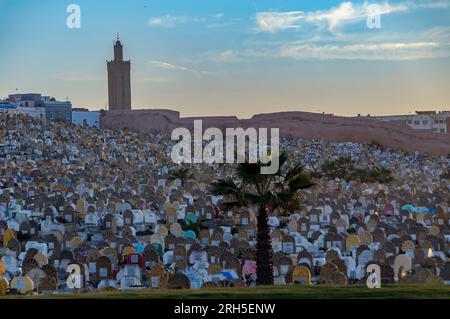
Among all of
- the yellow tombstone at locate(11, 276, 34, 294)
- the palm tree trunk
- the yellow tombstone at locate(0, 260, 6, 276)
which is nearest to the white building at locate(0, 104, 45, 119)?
the yellow tombstone at locate(0, 260, 6, 276)

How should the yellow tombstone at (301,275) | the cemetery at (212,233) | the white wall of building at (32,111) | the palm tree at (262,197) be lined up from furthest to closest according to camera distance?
the white wall of building at (32,111)
the yellow tombstone at (301,275)
the cemetery at (212,233)
the palm tree at (262,197)

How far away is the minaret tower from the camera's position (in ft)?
264

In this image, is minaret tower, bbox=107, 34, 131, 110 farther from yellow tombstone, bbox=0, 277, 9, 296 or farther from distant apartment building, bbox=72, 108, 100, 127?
yellow tombstone, bbox=0, 277, 9, 296

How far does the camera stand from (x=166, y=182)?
35.3 m

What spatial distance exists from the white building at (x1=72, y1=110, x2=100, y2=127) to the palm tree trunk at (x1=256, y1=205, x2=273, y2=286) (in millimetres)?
65018

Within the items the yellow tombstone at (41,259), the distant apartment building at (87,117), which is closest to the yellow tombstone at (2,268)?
the yellow tombstone at (41,259)

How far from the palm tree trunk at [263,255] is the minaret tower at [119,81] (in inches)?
2584

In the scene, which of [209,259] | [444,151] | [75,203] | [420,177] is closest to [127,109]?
[444,151]

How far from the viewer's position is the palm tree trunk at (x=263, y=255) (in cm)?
1428

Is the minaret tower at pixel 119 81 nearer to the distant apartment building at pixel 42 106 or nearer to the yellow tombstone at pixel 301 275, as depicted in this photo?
the distant apartment building at pixel 42 106

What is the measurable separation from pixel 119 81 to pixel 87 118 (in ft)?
16.2

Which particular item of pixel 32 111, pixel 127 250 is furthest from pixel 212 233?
pixel 32 111

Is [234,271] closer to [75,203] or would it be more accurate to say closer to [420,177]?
[75,203]
